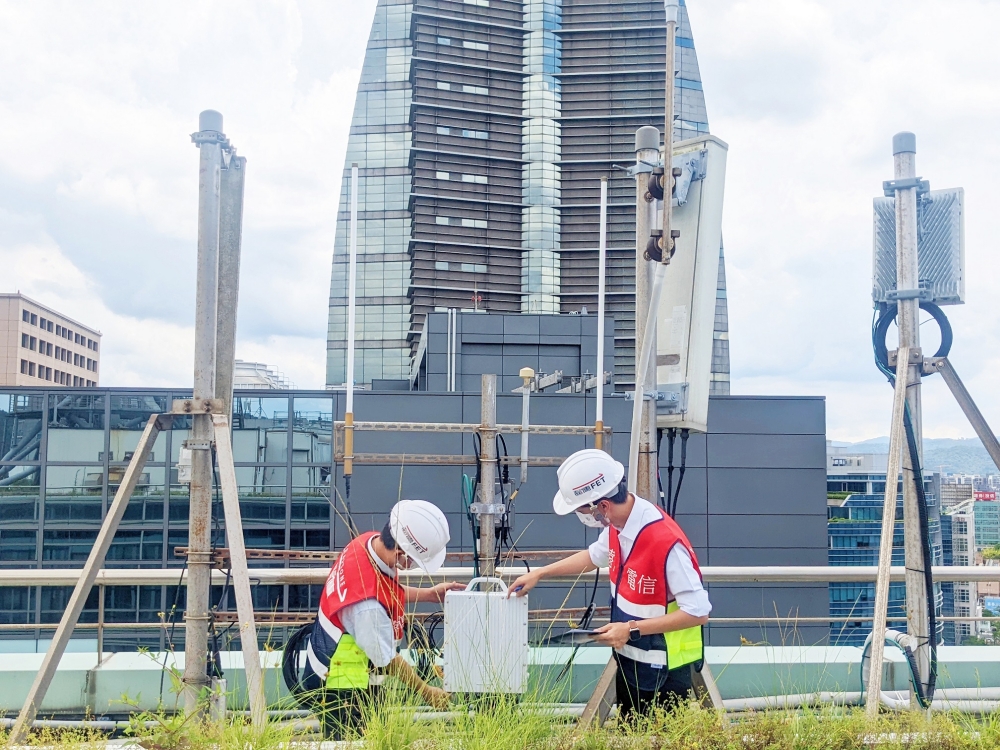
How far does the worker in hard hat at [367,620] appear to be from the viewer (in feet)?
9.42

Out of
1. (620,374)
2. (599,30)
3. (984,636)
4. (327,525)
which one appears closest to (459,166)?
(599,30)

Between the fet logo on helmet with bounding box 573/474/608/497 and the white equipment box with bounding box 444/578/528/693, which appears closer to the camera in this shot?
the white equipment box with bounding box 444/578/528/693

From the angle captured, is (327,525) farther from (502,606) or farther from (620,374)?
(502,606)

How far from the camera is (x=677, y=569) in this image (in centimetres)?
296

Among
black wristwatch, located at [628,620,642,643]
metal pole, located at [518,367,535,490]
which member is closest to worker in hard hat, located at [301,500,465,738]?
black wristwatch, located at [628,620,642,643]

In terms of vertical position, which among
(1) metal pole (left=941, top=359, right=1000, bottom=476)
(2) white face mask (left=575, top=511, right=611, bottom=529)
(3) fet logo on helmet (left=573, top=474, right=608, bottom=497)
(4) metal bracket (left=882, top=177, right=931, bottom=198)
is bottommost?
(2) white face mask (left=575, top=511, right=611, bottom=529)

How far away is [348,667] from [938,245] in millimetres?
2892

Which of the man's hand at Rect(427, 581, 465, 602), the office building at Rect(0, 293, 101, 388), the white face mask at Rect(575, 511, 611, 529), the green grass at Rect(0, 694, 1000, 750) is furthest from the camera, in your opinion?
the office building at Rect(0, 293, 101, 388)

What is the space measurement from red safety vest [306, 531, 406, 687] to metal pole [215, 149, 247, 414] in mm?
1008

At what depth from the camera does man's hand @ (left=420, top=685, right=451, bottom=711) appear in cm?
282

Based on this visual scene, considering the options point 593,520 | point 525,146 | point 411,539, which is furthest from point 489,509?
point 525,146

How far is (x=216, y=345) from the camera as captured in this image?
3.61 meters

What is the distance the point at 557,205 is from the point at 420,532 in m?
42.5

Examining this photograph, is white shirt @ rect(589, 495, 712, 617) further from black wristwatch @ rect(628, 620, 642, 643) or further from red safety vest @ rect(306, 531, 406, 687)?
red safety vest @ rect(306, 531, 406, 687)
